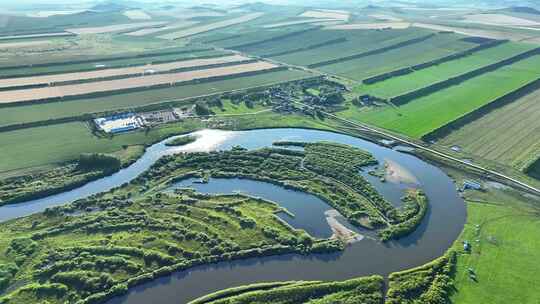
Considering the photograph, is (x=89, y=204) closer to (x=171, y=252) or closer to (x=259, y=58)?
(x=171, y=252)

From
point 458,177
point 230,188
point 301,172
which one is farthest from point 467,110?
point 230,188

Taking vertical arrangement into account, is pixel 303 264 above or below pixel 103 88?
below

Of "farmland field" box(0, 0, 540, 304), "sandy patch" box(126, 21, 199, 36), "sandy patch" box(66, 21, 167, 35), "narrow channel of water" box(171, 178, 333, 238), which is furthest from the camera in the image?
"sandy patch" box(66, 21, 167, 35)

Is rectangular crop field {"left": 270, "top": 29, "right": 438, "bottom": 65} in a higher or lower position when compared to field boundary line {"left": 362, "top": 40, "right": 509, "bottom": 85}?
higher

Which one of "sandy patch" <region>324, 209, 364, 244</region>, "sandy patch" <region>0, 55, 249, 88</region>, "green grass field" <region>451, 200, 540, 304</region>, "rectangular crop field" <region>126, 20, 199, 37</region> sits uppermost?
"rectangular crop field" <region>126, 20, 199, 37</region>

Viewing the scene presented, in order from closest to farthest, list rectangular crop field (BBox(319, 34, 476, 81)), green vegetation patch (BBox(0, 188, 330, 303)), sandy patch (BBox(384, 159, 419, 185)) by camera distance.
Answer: green vegetation patch (BBox(0, 188, 330, 303)), sandy patch (BBox(384, 159, 419, 185)), rectangular crop field (BBox(319, 34, 476, 81))

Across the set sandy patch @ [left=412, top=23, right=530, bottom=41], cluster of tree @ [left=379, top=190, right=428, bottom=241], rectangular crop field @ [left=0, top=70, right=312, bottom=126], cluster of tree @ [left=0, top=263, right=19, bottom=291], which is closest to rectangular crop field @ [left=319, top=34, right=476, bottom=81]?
sandy patch @ [left=412, top=23, right=530, bottom=41]

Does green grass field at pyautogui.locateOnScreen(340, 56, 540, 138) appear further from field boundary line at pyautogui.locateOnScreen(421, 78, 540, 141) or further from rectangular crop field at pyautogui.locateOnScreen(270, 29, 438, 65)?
rectangular crop field at pyautogui.locateOnScreen(270, 29, 438, 65)

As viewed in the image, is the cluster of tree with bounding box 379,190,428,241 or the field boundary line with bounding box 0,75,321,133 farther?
the field boundary line with bounding box 0,75,321,133
